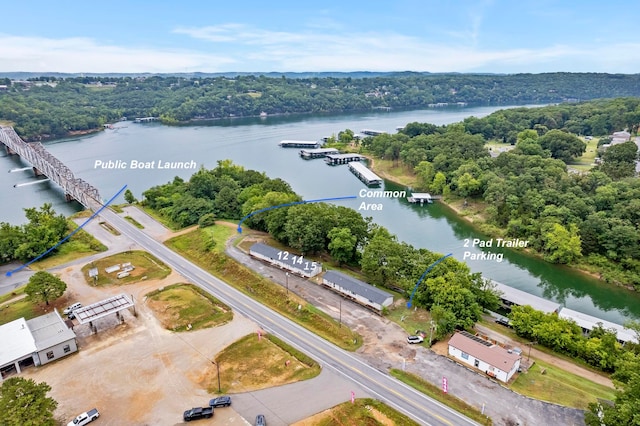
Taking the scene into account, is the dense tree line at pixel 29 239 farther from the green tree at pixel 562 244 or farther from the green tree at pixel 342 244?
the green tree at pixel 562 244

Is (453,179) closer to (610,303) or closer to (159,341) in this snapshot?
(610,303)

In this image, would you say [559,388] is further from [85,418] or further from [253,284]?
[85,418]

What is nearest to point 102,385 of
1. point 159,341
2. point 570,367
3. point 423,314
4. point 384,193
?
point 159,341

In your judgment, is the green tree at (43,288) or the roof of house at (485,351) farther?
the green tree at (43,288)

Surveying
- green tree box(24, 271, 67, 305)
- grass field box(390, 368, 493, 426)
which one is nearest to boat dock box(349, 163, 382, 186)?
grass field box(390, 368, 493, 426)

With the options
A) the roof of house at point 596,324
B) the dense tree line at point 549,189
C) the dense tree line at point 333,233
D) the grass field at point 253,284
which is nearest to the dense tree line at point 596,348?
the roof of house at point 596,324

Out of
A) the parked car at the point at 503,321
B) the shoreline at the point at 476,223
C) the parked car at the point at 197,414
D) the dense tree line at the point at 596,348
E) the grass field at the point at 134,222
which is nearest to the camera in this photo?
the dense tree line at the point at 596,348

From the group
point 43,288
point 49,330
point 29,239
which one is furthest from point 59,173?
point 49,330
